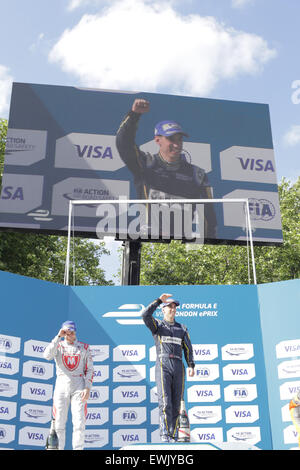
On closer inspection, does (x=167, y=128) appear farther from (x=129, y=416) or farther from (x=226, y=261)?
(x=226, y=261)

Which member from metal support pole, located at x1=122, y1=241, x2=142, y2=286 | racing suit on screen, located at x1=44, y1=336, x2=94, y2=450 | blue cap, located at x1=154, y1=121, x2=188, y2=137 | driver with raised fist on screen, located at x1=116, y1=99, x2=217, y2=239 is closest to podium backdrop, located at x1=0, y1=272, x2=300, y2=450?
racing suit on screen, located at x1=44, y1=336, x2=94, y2=450

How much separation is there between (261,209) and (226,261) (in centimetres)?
965

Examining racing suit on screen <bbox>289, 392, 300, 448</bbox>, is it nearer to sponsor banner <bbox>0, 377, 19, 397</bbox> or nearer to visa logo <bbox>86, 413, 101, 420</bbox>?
visa logo <bbox>86, 413, 101, 420</bbox>

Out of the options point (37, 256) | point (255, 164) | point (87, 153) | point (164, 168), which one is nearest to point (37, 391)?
point (87, 153)

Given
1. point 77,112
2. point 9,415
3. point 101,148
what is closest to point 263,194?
point 101,148

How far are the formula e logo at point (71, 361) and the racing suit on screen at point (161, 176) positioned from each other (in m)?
4.81

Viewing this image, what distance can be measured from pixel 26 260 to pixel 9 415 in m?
9.86

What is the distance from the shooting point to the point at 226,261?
20.4 meters

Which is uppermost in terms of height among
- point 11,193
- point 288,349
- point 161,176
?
point 161,176

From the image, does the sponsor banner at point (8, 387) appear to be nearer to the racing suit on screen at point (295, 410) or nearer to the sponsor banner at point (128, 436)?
the sponsor banner at point (128, 436)

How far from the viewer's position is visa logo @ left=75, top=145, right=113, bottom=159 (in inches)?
428
